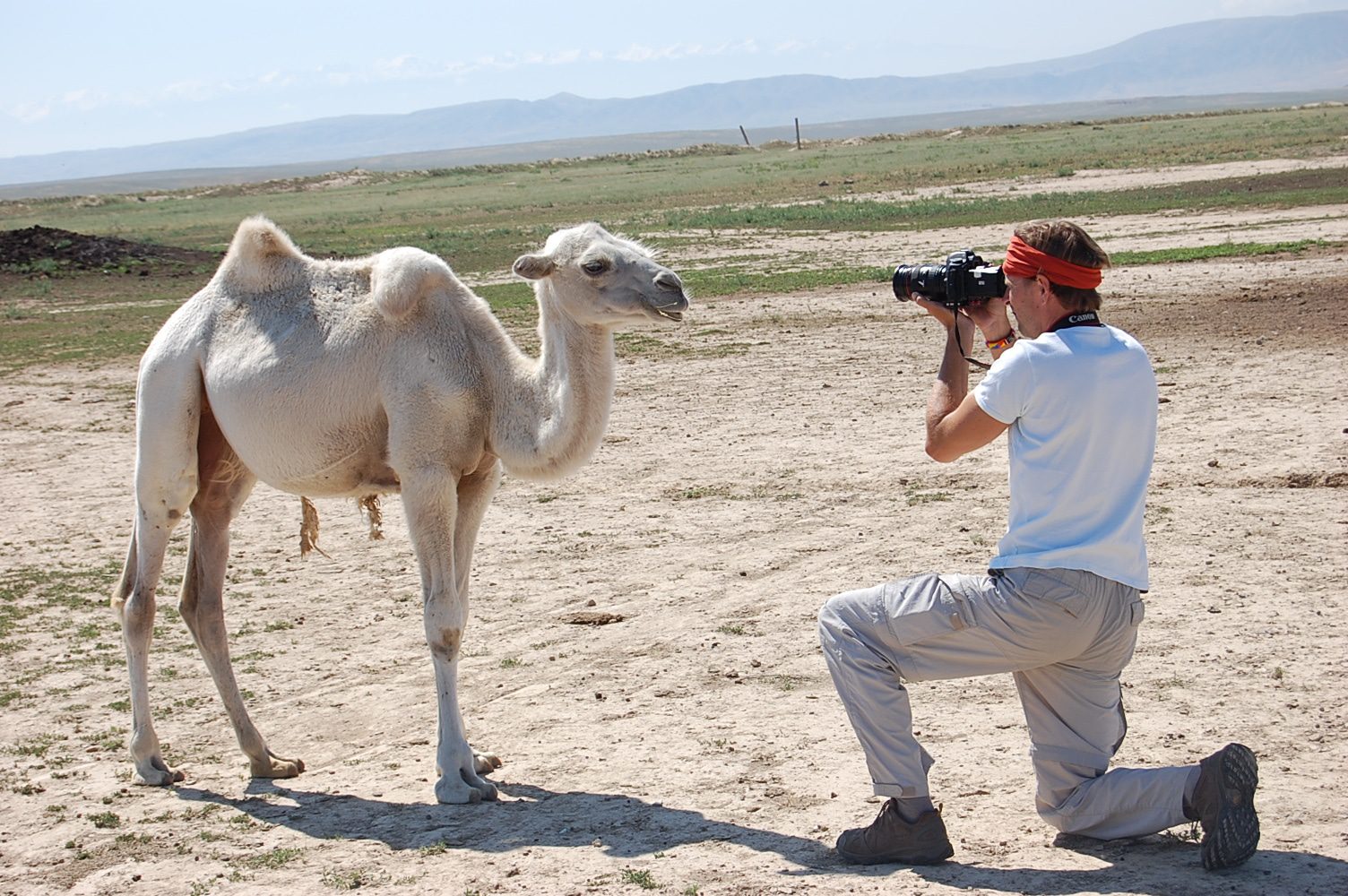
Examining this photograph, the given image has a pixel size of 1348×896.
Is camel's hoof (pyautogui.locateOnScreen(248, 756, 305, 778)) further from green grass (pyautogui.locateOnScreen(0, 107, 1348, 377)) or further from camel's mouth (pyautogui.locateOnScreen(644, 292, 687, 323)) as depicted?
green grass (pyautogui.locateOnScreen(0, 107, 1348, 377))

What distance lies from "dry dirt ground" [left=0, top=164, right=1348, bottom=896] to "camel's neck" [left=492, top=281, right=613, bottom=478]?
53.7 inches

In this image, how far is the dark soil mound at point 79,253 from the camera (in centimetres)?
3225

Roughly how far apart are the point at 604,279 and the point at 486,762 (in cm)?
224

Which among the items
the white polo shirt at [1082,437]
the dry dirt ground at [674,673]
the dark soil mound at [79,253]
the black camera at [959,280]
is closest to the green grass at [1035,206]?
the dark soil mound at [79,253]

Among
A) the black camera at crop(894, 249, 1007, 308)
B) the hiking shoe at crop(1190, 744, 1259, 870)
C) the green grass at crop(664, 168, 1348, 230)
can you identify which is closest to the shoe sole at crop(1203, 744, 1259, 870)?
the hiking shoe at crop(1190, 744, 1259, 870)

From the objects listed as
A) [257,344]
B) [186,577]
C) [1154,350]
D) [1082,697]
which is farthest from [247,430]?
[1154,350]

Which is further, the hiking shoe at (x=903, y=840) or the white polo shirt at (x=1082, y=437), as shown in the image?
the hiking shoe at (x=903, y=840)

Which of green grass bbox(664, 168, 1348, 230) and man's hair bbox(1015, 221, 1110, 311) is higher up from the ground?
green grass bbox(664, 168, 1348, 230)

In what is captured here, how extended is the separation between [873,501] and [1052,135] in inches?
2932

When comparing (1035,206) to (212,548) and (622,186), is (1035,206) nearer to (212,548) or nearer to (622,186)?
(212,548)

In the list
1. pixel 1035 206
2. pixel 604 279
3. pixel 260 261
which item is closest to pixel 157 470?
pixel 260 261

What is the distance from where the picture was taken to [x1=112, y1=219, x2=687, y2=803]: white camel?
6.04 metres

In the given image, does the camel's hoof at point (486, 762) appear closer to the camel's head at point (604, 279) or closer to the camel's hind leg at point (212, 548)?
the camel's hind leg at point (212, 548)

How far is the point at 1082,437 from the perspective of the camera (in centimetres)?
445
